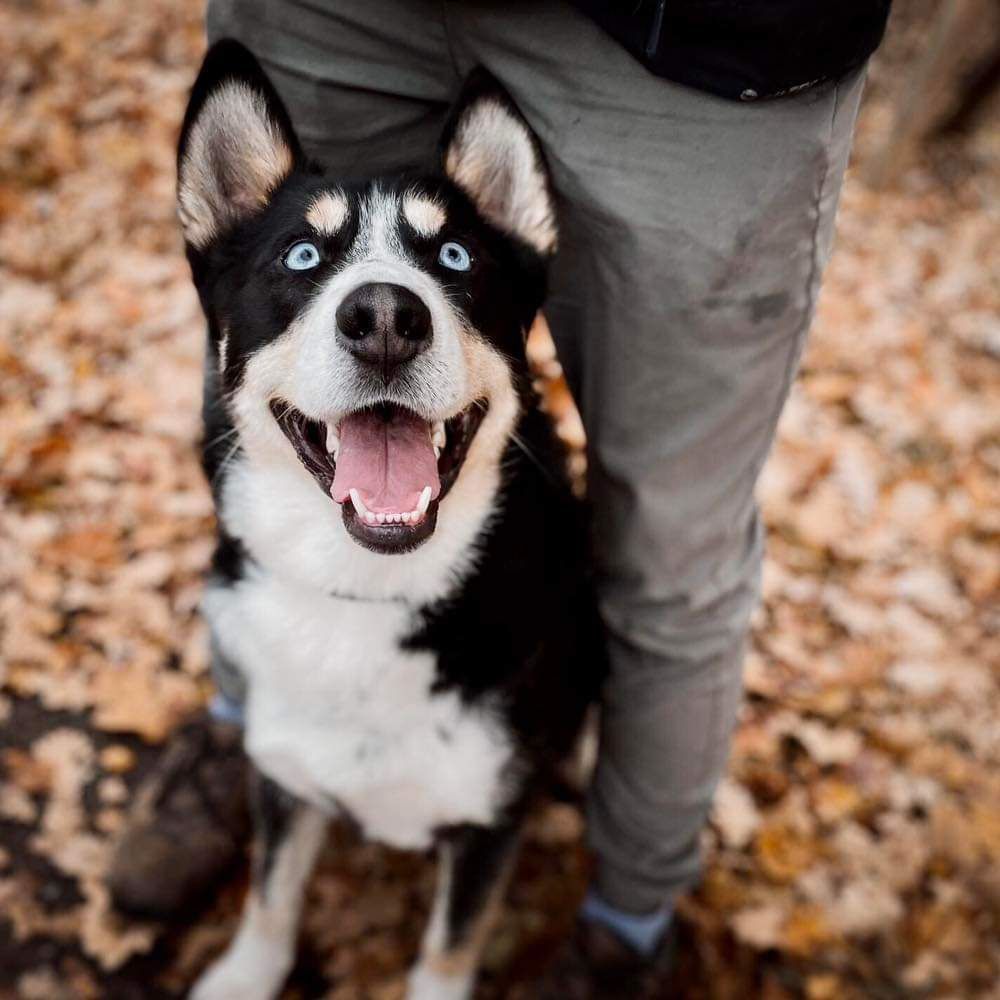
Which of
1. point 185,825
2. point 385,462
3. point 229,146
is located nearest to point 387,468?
point 385,462

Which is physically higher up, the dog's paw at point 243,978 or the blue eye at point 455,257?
the blue eye at point 455,257

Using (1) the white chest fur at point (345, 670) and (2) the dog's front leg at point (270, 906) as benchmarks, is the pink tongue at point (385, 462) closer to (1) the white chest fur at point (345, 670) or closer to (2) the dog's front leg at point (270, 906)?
(1) the white chest fur at point (345, 670)

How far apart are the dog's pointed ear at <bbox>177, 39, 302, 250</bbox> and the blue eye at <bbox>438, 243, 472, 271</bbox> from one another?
0.33m

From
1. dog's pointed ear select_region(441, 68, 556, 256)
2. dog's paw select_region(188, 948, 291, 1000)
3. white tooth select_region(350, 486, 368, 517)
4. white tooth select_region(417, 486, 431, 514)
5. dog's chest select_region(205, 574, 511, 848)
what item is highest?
dog's pointed ear select_region(441, 68, 556, 256)

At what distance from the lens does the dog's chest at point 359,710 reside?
6.15ft

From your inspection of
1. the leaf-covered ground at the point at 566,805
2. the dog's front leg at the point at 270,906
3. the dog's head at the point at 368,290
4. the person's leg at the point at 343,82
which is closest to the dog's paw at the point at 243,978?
the dog's front leg at the point at 270,906

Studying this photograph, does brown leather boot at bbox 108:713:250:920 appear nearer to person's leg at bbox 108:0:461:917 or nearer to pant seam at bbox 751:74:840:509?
person's leg at bbox 108:0:461:917

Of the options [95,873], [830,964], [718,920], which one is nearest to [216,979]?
[95,873]

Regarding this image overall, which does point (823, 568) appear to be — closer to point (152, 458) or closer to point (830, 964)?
point (830, 964)

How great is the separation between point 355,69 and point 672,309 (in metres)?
0.72

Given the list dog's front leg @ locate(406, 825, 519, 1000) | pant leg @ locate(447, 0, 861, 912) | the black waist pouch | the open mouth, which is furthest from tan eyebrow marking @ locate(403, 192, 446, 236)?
dog's front leg @ locate(406, 825, 519, 1000)

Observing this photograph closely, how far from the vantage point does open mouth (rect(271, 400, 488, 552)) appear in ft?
5.40

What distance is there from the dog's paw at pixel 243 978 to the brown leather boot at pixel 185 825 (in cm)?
20

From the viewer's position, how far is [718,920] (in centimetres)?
256
